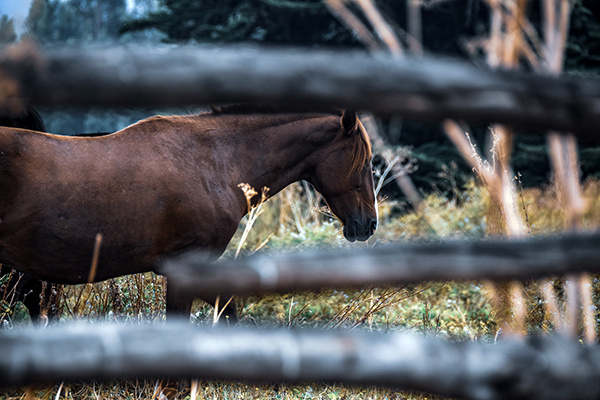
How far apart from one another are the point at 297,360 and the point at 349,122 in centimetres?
228

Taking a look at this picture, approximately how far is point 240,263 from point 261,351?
0.18 m

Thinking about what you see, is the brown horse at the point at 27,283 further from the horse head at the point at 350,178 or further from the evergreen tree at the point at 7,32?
the evergreen tree at the point at 7,32

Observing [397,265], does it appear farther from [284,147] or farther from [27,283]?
[27,283]

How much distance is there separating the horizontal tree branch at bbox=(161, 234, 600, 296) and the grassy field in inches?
36.1

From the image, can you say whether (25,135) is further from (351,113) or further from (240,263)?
(240,263)

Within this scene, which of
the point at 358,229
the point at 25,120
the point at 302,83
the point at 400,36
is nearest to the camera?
the point at 302,83

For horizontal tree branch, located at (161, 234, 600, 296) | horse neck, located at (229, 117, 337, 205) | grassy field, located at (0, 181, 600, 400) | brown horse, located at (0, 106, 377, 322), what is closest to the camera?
horizontal tree branch, located at (161, 234, 600, 296)

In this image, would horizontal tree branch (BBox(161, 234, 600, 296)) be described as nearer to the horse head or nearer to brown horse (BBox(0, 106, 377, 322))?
brown horse (BBox(0, 106, 377, 322))

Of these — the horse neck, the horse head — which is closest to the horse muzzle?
the horse head

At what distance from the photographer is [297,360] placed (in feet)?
2.93

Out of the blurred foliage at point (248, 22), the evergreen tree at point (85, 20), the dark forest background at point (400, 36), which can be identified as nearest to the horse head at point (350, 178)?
the dark forest background at point (400, 36)

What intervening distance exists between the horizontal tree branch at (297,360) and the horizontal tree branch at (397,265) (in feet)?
0.33

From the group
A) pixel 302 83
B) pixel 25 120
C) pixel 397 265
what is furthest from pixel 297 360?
pixel 25 120

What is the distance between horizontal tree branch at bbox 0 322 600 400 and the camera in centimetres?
85
